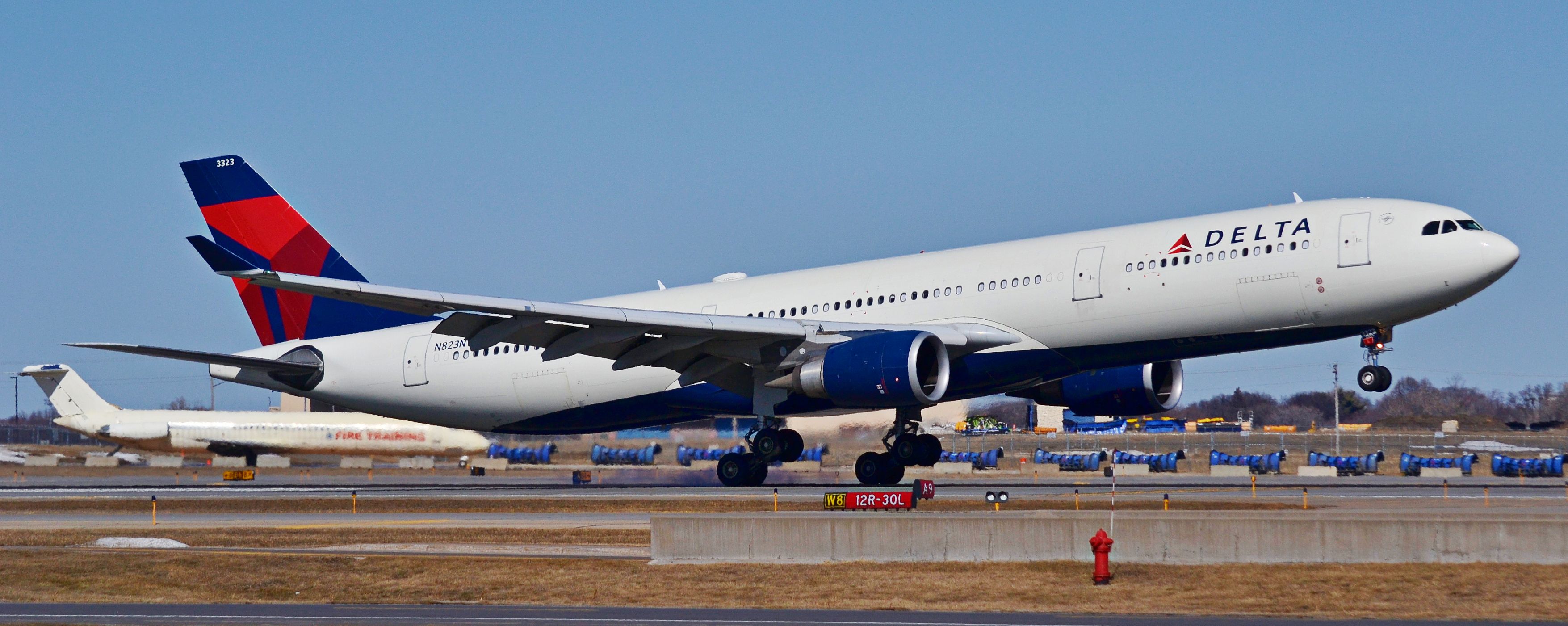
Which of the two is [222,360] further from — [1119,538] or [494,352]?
[1119,538]

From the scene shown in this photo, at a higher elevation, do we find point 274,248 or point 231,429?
point 274,248

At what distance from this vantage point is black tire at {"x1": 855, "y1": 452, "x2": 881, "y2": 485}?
137 ft

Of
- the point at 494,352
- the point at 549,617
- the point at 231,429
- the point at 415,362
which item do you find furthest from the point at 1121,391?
the point at 231,429

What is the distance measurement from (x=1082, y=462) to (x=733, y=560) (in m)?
41.9

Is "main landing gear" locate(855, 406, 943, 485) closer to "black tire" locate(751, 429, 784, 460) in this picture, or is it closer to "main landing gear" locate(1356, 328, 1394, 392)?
"black tire" locate(751, 429, 784, 460)

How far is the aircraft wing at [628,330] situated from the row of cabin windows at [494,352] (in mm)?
5431

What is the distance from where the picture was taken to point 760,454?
4097 cm

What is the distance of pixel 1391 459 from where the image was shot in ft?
227

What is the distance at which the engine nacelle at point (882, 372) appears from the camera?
1411 inches

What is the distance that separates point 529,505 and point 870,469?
9784 millimetres

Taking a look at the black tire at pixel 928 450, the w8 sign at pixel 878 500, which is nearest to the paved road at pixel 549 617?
the w8 sign at pixel 878 500

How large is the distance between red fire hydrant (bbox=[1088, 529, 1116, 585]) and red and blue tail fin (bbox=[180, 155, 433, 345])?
102 feet

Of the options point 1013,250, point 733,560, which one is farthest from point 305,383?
point 733,560

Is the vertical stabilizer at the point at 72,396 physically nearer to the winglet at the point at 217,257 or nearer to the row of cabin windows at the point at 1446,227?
the winglet at the point at 217,257
